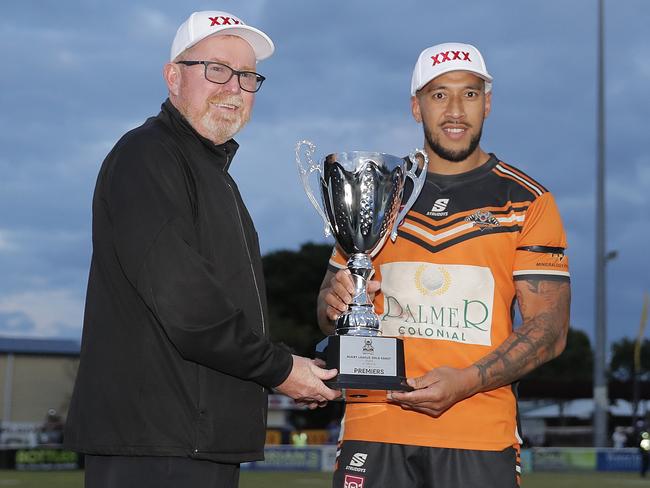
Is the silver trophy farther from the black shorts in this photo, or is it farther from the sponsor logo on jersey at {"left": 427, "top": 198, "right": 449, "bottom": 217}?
the black shorts

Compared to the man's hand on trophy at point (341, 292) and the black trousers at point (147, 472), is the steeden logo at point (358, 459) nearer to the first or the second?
the man's hand on trophy at point (341, 292)

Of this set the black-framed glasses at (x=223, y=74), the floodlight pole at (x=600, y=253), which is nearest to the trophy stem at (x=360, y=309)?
the black-framed glasses at (x=223, y=74)

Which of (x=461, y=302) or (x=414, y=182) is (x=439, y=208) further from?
(x=461, y=302)

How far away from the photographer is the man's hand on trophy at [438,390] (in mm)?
4117

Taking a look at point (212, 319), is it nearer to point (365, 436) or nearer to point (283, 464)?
point (365, 436)

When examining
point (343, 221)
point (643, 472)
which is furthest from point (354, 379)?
point (643, 472)

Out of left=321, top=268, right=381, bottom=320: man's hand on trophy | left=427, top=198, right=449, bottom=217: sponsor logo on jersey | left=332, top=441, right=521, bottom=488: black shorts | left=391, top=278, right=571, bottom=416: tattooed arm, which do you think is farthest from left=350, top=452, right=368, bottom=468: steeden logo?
left=427, top=198, right=449, bottom=217: sponsor logo on jersey

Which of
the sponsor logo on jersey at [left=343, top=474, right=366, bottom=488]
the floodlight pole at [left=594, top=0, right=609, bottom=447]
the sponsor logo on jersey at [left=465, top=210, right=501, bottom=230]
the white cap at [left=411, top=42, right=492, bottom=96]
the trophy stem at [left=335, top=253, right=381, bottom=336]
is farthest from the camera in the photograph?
the floodlight pole at [left=594, top=0, right=609, bottom=447]

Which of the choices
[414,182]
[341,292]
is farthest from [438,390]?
[414,182]

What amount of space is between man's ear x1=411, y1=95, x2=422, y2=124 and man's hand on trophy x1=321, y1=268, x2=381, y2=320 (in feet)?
2.94

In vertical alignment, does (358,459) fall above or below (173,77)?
below

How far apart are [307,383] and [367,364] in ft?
1.19

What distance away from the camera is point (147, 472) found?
11.5 feet

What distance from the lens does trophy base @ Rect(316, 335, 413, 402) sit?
4094 millimetres
